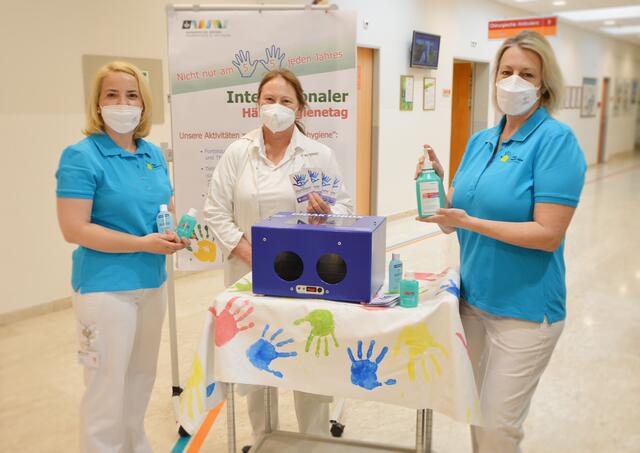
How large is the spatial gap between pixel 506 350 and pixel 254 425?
4.18 feet

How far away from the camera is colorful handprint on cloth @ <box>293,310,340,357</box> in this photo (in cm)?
175

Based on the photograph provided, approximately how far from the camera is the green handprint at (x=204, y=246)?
332 cm

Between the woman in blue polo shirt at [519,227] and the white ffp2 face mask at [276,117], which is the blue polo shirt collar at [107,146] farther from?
the woman in blue polo shirt at [519,227]

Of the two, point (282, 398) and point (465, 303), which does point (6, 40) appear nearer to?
point (282, 398)

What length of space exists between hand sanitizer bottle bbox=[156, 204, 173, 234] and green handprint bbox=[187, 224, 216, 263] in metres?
1.17

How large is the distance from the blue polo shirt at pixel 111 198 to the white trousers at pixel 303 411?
746 mm

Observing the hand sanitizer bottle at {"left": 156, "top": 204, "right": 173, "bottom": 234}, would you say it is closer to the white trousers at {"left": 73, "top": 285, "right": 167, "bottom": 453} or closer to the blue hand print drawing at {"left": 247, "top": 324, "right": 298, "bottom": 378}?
the white trousers at {"left": 73, "top": 285, "right": 167, "bottom": 453}

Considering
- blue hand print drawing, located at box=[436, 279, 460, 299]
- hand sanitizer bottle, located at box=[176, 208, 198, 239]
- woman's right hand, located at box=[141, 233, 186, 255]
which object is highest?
hand sanitizer bottle, located at box=[176, 208, 198, 239]

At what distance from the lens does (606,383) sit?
11.0ft

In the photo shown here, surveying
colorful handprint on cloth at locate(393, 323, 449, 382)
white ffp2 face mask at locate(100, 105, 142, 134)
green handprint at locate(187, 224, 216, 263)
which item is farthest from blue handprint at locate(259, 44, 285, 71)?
colorful handprint on cloth at locate(393, 323, 449, 382)

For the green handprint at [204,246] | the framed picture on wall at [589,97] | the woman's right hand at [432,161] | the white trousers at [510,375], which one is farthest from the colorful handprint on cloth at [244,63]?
the framed picture on wall at [589,97]

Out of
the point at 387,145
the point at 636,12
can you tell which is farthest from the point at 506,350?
the point at 636,12

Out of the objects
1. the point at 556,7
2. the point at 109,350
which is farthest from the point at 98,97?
the point at 556,7

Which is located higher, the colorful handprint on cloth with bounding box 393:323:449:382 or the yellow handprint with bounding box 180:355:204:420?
the colorful handprint on cloth with bounding box 393:323:449:382
